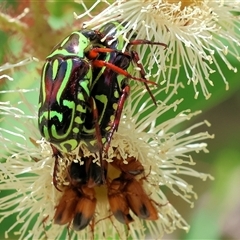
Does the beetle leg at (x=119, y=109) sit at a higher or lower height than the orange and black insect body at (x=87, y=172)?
higher

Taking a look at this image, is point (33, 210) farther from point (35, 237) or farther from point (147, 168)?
point (147, 168)

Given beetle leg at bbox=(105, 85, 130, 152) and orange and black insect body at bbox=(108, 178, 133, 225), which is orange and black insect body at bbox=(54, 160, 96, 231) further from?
beetle leg at bbox=(105, 85, 130, 152)

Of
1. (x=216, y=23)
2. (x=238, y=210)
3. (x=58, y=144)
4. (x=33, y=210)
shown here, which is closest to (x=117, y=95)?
(x=58, y=144)

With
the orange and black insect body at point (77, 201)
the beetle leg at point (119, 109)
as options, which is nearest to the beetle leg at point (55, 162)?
the orange and black insect body at point (77, 201)

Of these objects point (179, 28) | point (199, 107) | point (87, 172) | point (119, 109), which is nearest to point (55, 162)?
point (87, 172)

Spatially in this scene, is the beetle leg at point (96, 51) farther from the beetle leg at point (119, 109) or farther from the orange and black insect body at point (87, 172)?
the orange and black insect body at point (87, 172)

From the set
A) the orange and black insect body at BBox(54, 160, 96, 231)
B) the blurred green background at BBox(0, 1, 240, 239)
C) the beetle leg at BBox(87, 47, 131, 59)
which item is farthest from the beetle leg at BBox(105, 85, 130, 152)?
the blurred green background at BBox(0, 1, 240, 239)

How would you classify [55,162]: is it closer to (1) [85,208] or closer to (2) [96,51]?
(1) [85,208]
